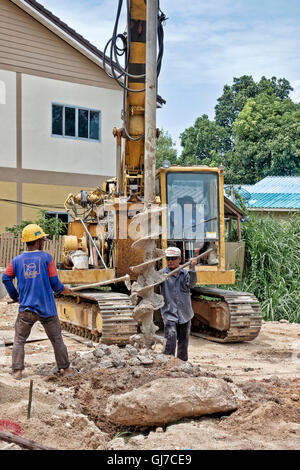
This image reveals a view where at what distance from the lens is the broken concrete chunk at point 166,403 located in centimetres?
544

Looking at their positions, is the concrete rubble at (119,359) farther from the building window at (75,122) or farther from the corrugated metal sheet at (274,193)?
the corrugated metal sheet at (274,193)

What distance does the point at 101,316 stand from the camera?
953 cm

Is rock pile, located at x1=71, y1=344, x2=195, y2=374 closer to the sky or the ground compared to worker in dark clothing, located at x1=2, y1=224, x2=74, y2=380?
closer to the ground

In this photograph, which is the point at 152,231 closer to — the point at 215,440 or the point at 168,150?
the point at 215,440

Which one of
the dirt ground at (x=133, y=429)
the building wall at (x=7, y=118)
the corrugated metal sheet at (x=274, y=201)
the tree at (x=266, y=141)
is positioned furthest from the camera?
the tree at (x=266, y=141)

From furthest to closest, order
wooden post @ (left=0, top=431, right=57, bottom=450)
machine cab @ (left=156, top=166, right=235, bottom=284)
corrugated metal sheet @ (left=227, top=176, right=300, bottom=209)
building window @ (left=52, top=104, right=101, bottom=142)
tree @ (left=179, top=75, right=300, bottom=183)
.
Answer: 1. tree @ (left=179, top=75, right=300, bottom=183)
2. corrugated metal sheet @ (left=227, top=176, right=300, bottom=209)
3. building window @ (left=52, top=104, right=101, bottom=142)
4. machine cab @ (left=156, top=166, right=235, bottom=284)
5. wooden post @ (left=0, top=431, right=57, bottom=450)

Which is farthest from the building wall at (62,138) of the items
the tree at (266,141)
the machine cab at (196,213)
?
the tree at (266,141)

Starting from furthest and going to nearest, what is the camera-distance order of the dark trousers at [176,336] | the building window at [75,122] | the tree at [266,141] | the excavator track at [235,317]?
the tree at [266,141], the building window at [75,122], the excavator track at [235,317], the dark trousers at [176,336]

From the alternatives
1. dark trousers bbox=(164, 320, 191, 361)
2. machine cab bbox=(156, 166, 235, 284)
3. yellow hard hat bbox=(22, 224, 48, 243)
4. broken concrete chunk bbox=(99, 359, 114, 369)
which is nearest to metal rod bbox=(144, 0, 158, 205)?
yellow hard hat bbox=(22, 224, 48, 243)

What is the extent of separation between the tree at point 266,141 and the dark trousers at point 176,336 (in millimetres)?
26329

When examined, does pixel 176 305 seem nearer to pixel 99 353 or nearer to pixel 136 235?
pixel 99 353

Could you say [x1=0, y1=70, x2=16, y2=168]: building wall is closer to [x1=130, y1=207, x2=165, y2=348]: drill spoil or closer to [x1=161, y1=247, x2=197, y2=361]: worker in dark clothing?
[x1=130, y1=207, x2=165, y2=348]: drill spoil

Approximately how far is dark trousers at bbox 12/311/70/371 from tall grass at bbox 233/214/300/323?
7.76 m

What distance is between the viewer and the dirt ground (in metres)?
4.82
